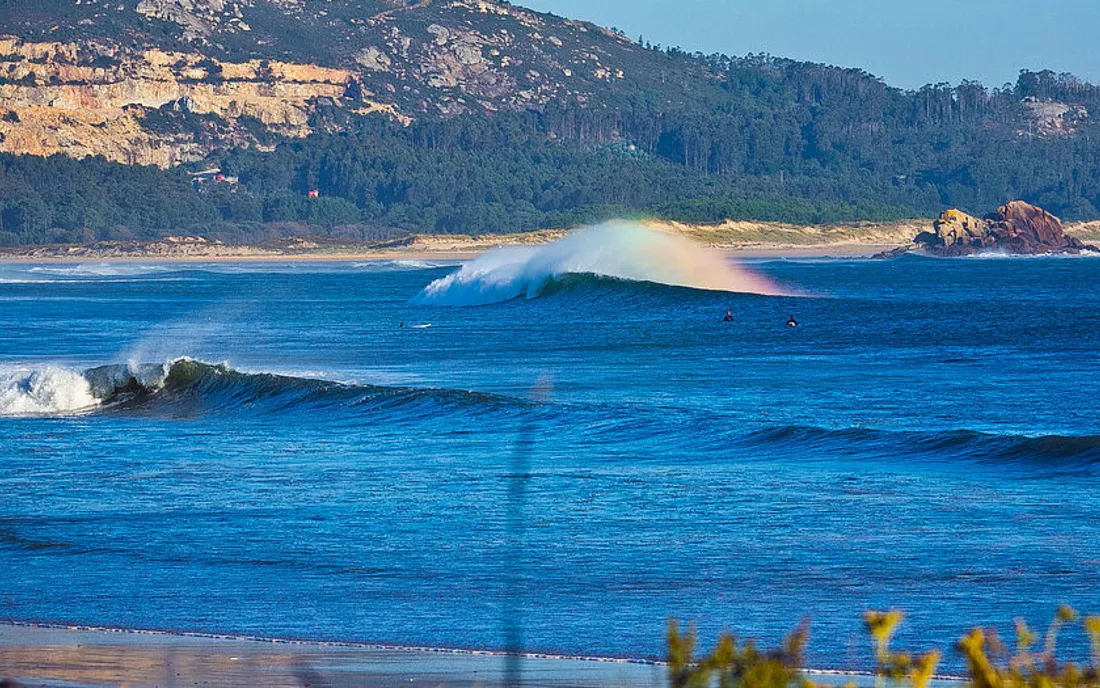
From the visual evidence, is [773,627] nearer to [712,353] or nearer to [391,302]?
[712,353]

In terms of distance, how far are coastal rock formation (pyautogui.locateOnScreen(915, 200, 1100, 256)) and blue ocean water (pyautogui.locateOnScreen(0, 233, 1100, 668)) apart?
360 feet

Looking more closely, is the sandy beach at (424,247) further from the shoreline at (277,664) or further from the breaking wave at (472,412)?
the shoreline at (277,664)

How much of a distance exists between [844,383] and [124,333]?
79.5 feet

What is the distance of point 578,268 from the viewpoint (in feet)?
210

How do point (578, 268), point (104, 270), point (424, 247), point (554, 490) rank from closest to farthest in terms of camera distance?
point (554, 490) < point (578, 268) < point (104, 270) < point (424, 247)

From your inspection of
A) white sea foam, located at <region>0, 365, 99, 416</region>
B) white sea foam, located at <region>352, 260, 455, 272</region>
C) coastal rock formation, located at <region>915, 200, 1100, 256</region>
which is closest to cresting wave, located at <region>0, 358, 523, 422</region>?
white sea foam, located at <region>0, 365, 99, 416</region>

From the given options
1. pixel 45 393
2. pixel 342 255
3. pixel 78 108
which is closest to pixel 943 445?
pixel 45 393

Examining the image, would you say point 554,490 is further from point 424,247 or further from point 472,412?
point 424,247

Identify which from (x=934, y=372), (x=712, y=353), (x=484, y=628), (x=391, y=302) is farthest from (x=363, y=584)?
(x=391, y=302)

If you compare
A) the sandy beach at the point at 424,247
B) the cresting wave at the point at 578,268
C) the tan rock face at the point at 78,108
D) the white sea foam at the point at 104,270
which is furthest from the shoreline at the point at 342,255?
the cresting wave at the point at 578,268

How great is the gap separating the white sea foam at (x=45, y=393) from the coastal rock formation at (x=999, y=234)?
411 feet

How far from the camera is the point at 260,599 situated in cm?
1139

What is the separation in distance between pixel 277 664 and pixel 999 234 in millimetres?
144772

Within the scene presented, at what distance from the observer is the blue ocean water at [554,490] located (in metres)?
11.0
